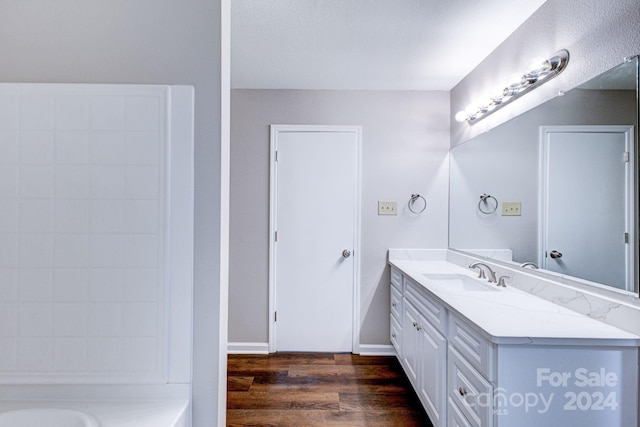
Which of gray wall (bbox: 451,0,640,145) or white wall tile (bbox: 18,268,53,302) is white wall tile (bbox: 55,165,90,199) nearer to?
white wall tile (bbox: 18,268,53,302)

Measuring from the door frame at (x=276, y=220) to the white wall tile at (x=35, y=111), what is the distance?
1.83 metres

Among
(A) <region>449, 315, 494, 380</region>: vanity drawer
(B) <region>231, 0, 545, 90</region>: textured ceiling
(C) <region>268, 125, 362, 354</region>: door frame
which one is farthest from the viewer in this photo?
(C) <region>268, 125, 362, 354</region>: door frame

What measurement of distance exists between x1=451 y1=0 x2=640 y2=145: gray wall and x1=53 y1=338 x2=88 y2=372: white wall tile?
Answer: 2.19 metres

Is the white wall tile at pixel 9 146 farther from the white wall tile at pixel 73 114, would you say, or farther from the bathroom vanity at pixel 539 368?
the bathroom vanity at pixel 539 368

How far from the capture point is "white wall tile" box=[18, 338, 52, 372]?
1.04m

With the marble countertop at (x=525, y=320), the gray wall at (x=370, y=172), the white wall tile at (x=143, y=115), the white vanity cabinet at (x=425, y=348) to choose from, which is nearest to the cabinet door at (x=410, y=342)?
the white vanity cabinet at (x=425, y=348)

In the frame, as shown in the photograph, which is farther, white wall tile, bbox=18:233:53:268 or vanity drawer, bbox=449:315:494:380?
vanity drawer, bbox=449:315:494:380

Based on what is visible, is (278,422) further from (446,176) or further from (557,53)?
(557,53)

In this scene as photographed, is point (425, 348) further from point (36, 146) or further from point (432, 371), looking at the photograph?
point (36, 146)

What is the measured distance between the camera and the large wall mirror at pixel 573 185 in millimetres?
1239

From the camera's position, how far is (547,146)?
1656mm

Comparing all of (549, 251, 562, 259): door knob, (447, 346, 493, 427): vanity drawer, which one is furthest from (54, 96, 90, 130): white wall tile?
(549, 251, 562, 259): door knob

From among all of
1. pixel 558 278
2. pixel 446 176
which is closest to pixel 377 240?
pixel 446 176

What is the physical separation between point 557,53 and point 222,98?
1.60 meters
